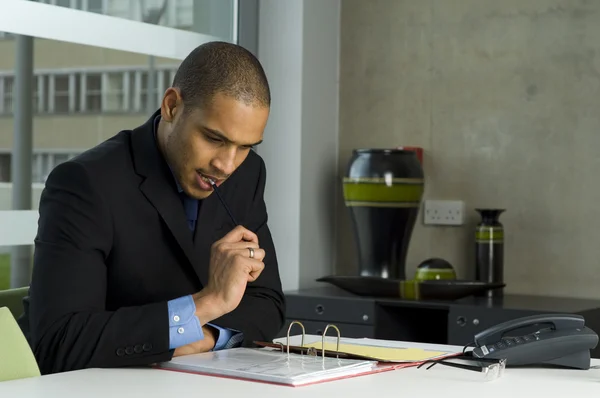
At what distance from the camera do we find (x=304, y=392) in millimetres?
1572

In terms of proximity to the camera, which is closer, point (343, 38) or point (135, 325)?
point (135, 325)

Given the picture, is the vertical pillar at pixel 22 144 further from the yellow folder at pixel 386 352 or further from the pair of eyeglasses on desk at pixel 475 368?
the pair of eyeglasses on desk at pixel 475 368

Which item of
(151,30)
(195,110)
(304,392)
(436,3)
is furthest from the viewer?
(436,3)

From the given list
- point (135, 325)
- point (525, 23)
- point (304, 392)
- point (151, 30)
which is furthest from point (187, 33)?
point (304, 392)

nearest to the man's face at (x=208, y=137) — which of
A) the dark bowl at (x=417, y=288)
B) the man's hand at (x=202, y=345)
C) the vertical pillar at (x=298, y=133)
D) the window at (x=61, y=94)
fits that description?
the man's hand at (x=202, y=345)

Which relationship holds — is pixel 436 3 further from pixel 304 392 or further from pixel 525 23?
pixel 304 392

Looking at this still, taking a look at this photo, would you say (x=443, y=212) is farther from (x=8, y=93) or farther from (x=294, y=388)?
(x=294, y=388)

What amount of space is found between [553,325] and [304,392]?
561mm

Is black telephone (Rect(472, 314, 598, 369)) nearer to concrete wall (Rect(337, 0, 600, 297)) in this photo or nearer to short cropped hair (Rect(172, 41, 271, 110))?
short cropped hair (Rect(172, 41, 271, 110))

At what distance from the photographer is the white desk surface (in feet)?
5.08

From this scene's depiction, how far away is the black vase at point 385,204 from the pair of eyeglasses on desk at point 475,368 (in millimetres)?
1953

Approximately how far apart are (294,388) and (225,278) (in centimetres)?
40

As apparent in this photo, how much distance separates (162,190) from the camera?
2195mm

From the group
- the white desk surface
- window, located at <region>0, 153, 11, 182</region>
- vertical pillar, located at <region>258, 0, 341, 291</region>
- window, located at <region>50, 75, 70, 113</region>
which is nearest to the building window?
window, located at <region>50, 75, 70, 113</region>
